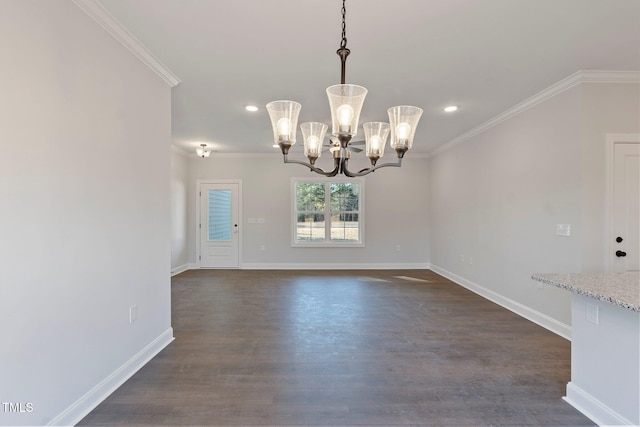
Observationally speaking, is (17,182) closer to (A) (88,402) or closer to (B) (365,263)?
(A) (88,402)

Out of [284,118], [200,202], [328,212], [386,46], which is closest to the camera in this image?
[284,118]

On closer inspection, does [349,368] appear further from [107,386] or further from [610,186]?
[610,186]

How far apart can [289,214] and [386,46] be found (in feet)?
15.8

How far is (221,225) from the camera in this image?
22.5 ft

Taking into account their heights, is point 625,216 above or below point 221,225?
above

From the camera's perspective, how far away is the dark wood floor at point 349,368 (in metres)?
1.93

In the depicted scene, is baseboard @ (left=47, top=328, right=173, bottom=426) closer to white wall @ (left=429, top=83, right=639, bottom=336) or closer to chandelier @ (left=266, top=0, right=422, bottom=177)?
chandelier @ (left=266, top=0, right=422, bottom=177)

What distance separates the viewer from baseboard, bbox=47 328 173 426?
70.2 inches

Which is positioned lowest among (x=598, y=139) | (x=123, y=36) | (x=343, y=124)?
(x=343, y=124)

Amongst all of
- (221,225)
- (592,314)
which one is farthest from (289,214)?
(592,314)

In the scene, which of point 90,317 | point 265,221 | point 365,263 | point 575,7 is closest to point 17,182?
point 90,317

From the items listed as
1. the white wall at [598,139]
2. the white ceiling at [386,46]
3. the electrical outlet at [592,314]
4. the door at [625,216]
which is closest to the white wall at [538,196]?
the white wall at [598,139]

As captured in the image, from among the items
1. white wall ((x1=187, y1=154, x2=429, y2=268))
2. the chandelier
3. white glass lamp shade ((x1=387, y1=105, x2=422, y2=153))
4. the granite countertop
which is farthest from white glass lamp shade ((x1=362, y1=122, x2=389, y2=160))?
white wall ((x1=187, y1=154, x2=429, y2=268))

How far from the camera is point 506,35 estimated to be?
228 centimetres
